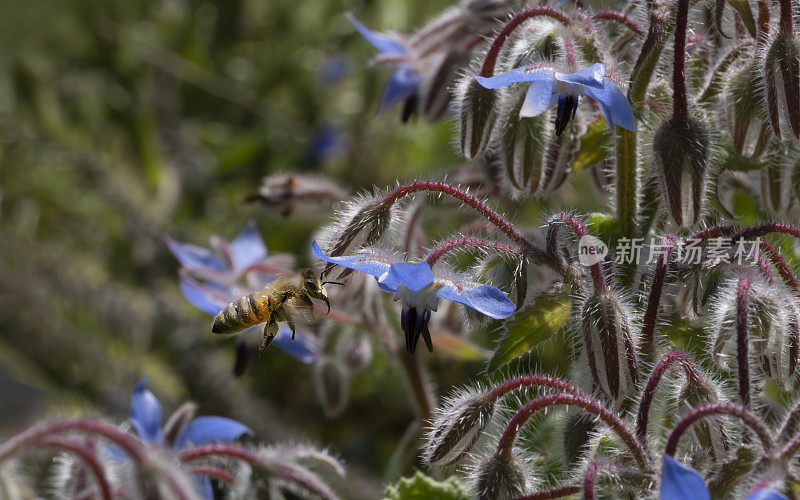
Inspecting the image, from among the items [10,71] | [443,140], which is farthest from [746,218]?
[10,71]

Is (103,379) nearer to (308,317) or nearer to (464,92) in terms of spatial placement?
(308,317)

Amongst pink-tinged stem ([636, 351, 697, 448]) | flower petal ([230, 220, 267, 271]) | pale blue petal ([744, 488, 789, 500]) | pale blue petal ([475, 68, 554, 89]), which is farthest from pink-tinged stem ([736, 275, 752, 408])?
flower petal ([230, 220, 267, 271])

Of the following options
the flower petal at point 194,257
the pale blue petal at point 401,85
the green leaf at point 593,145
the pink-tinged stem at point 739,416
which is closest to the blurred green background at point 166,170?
the flower petal at point 194,257

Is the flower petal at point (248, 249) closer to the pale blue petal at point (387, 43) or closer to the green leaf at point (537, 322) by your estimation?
the pale blue petal at point (387, 43)

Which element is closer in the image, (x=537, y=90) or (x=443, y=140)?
(x=537, y=90)

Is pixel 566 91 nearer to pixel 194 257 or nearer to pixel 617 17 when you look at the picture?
pixel 617 17

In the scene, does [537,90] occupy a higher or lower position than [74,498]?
higher

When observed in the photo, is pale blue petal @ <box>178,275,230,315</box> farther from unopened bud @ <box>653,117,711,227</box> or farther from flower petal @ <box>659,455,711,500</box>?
flower petal @ <box>659,455,711,500</box>

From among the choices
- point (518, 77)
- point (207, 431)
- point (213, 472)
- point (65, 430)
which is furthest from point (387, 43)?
point (65, 430)
